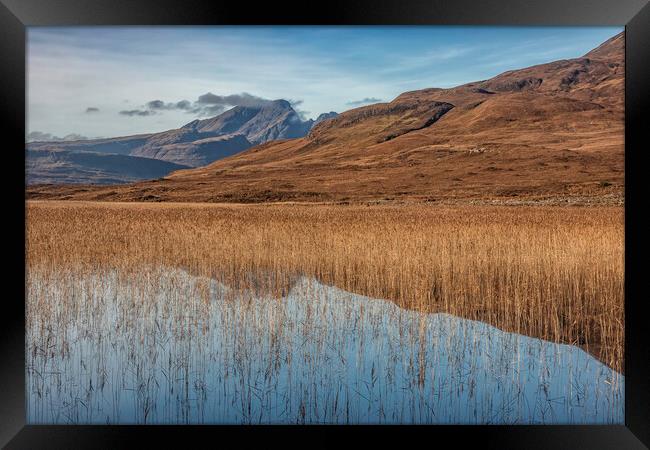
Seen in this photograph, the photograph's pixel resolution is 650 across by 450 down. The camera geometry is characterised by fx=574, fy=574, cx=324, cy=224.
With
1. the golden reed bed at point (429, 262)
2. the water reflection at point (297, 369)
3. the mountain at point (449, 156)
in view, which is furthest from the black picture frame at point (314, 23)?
the mountain at point (449, 156)

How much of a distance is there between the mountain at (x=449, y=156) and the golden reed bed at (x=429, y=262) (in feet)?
34.3

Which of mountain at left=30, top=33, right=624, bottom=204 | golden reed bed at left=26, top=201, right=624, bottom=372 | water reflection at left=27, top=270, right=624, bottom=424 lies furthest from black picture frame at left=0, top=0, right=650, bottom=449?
mountain at left=30, top=33, right=624, bottom=204

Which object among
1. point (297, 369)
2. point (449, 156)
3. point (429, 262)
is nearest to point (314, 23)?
point (297, 369)

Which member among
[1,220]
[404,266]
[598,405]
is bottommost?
[598,405]

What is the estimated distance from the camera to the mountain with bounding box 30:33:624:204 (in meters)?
65.8

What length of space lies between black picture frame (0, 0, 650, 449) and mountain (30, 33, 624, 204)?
17.5 m

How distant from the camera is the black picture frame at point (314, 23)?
5059 mm

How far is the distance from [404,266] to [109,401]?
7.32 m

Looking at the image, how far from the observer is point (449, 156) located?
10169 cm

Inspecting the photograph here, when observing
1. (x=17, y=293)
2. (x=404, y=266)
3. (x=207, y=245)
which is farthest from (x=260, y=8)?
(x=207, y=245)

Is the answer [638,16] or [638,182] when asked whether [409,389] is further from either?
[638,16]

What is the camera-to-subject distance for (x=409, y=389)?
6.09m

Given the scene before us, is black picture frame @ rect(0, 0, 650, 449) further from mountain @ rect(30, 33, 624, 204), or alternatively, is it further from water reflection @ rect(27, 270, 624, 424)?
mountain @ rect(30, 33, 624, 204)

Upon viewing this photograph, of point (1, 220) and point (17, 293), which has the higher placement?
point (1, 220)
